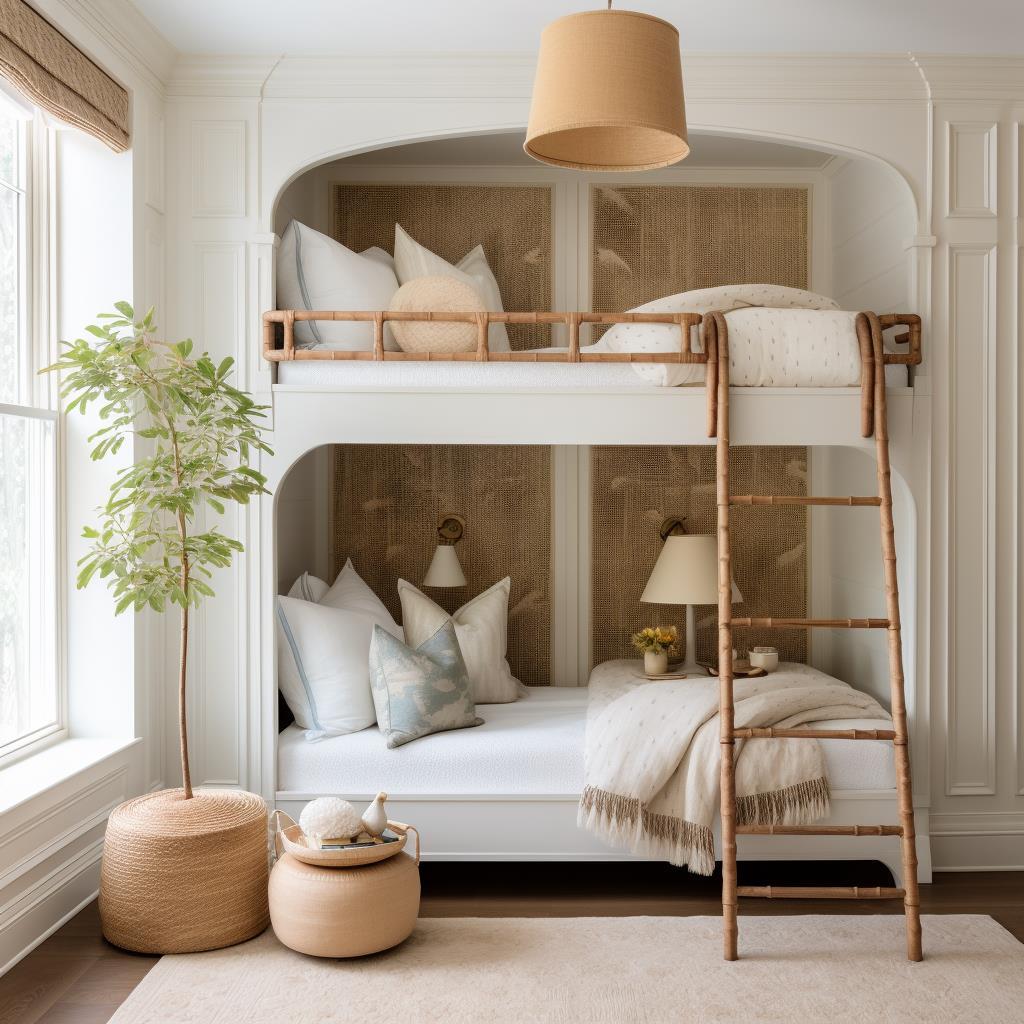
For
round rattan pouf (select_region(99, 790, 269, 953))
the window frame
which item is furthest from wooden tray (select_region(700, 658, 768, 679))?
the window frame

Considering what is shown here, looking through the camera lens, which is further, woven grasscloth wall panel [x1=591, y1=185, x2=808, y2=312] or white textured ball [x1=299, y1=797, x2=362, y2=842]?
woven grasscloth wall panel [x1=591, y1=185, x2=808, y2=312]

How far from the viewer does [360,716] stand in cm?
356

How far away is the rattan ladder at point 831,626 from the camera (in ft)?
9.63

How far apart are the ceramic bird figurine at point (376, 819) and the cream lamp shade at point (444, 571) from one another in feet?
4.46

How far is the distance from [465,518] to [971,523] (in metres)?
1.99

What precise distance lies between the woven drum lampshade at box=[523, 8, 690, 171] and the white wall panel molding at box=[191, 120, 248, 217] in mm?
1676

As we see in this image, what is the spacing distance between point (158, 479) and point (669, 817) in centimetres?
188

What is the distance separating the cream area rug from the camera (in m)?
2.56

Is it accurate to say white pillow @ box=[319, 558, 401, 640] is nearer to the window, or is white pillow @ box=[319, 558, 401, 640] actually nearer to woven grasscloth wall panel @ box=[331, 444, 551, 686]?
woven grasscloth wall panel @ box=[331, 444, 551, 686]

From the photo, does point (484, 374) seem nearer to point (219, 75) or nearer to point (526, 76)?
point (526, 76)

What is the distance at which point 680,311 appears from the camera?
3408 mm

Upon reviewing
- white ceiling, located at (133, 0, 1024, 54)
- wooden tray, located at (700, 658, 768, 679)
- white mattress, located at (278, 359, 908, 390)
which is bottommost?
wooden tray, located at (700, 658, 768, 679)

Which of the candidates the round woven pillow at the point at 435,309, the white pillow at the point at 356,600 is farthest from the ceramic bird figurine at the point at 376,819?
the round woven pillow at the point at 435,309

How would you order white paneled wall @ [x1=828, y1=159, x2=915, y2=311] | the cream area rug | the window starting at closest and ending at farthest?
1. the cream area rug
2. the window
3. white paneled wall @ [x1=828, y1=159, x2=915, y2=311]
